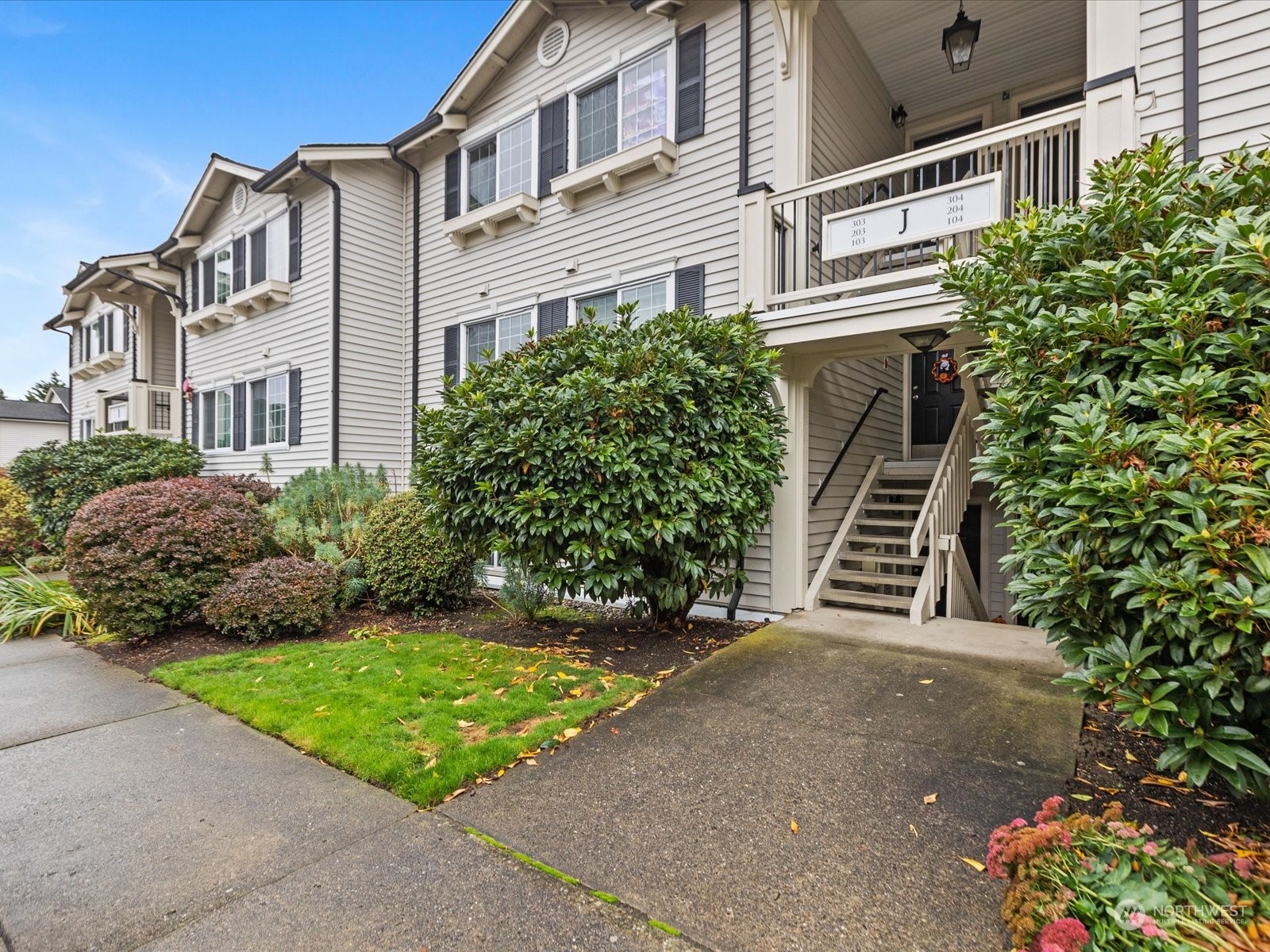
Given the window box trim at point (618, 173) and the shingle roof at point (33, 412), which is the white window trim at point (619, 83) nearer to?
the window box trim at point (618, 173)

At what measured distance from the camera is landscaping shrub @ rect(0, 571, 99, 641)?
6402 mm

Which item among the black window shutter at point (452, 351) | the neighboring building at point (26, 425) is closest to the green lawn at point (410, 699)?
the black window shutter at point (452, 351)

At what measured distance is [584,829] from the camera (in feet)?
8.57

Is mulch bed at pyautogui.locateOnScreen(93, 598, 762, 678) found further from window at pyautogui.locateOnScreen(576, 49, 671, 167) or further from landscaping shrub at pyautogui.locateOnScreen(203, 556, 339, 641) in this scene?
window at pyautogui.locateOnScreen(576, 49, 671, 167)

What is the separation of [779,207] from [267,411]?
9.83 meters

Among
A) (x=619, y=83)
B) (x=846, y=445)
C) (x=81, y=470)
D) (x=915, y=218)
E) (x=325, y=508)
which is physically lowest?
(x=325, y=508)

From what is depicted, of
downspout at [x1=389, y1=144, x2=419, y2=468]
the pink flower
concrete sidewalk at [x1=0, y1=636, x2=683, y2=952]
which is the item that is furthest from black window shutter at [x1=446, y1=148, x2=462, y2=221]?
the pink flower

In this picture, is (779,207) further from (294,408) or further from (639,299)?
(294,408)

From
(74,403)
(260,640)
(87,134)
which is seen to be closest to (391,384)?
(260,640)

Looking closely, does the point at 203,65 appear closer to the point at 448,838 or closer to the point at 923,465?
the point at 923,465

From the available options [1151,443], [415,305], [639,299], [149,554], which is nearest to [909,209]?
[639,299]

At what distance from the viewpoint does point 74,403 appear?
1973cm

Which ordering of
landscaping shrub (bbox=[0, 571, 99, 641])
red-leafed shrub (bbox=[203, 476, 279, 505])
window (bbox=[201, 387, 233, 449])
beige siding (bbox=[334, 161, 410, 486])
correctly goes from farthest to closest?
window (bbox=[201, 387, 233, 449])
beige siding (bbox=[334, 161, 410, 486])
red-leafed shrub (bbox=[203, 476, 279, 505])
landscaping shrub (bbox=[0, 571, 99, 641])

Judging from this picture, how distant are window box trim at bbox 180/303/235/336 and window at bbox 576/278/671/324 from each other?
840cm
